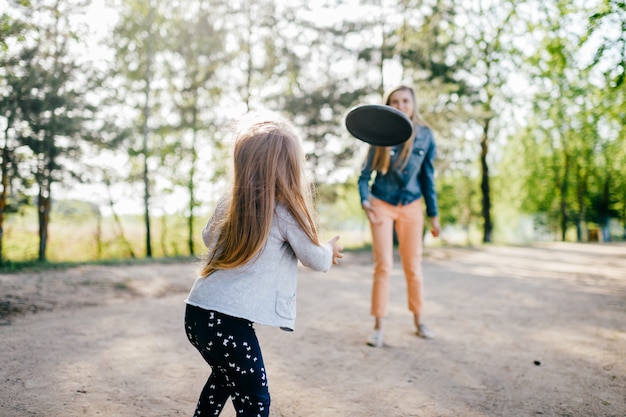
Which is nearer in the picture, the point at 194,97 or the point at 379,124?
the point at 379,124

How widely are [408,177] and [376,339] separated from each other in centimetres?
146

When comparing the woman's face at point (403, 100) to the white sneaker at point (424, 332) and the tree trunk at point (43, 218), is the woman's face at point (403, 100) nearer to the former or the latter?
the white sneaker at point (424, 332)

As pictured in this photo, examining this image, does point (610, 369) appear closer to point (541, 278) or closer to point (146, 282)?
point (541, 278)

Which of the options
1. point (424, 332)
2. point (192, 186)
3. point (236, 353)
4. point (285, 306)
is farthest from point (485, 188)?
point (236, 353)

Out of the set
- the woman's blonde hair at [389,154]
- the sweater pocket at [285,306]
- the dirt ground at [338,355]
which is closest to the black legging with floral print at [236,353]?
the sweater pocket at [285,306]

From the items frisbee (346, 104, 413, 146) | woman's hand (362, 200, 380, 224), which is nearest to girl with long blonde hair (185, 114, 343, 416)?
frisbee (346, 104, 413, 146)

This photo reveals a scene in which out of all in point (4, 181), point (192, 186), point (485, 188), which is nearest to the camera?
point (4, 181)

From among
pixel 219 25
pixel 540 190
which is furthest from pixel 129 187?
pixel 540 190

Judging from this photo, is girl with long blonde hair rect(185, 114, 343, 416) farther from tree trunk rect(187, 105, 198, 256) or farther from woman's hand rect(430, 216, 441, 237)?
tree trunk rect(187, 105, 198, 256)

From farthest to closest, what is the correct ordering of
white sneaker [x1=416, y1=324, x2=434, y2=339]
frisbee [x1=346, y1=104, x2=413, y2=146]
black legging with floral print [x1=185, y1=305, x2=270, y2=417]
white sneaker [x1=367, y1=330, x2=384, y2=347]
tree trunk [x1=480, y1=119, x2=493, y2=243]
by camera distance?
1. tree trunk [x1=480, y1=119, x2=493, y2=243]
2. white sneaker [x1=416, y1=324, x2=434, y2=339]
3. white sneaker [x1=367, y1=330, x2=384, y2=347]
4. frisbee [x1=346, y1=104, x2=413, y2=146]
5. black legging with floral print [x1=185, y1=305, x2=270, y2=417]

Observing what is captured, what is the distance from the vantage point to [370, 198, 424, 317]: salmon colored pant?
4031 mm

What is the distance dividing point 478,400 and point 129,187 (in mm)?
13555

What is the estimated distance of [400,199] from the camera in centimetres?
412

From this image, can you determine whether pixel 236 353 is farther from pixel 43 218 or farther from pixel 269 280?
pixel 43 218
